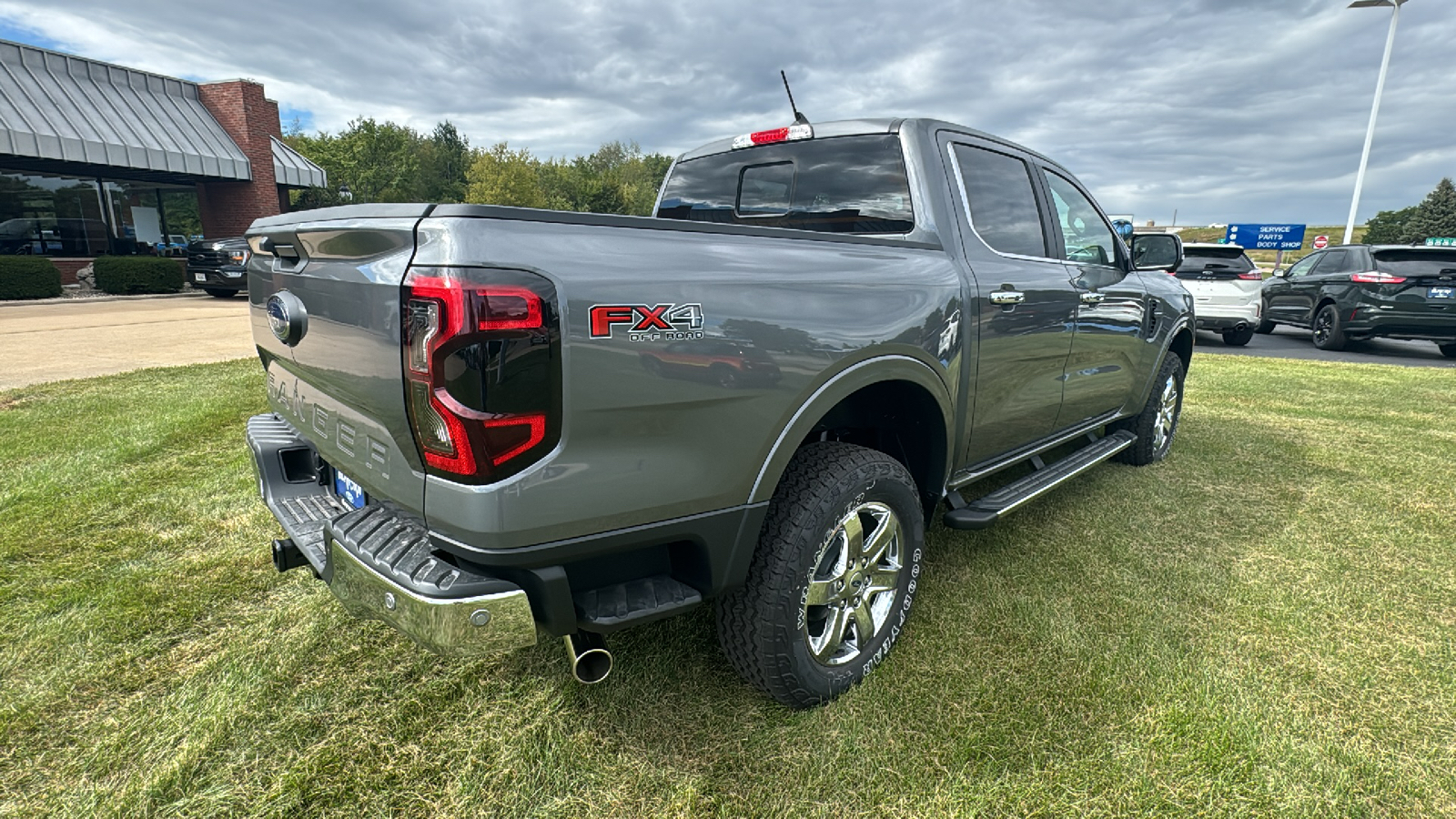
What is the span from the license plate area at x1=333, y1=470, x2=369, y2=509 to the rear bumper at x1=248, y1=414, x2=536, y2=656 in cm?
4

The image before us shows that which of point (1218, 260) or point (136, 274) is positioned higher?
point (1218, 260)

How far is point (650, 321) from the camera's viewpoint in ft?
5.41

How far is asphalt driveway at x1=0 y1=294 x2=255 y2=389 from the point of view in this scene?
765 centimetres

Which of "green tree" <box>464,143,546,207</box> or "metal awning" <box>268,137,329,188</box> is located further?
"green tree" <box>464,143,546,207</box>

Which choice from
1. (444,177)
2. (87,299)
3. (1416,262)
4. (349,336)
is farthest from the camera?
(444,177)

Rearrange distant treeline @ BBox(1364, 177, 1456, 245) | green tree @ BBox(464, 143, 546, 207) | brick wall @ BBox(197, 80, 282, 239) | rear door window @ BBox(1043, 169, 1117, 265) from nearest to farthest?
rear door window @ BBox(1043, 169, 1117, 265) < brick wall @ BBox(197, 80, 282, 239) < green tree @ BBox(464, 143, 546, 207) < distant treeline @ BBox(1364, 177, 1456, 245)

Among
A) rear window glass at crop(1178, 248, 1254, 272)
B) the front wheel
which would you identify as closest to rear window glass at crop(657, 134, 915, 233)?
the front wheel

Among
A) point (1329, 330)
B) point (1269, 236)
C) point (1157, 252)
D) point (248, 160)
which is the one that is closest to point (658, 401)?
point (1157, 252)

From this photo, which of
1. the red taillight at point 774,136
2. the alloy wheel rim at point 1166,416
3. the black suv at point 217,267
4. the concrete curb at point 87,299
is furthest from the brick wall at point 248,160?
the alloy wheel rim at point 1166,416

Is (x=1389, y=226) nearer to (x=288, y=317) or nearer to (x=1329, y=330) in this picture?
(x=1329, y=330)

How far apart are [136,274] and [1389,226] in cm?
9137

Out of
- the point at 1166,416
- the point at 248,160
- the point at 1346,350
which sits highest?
the point at 248,160

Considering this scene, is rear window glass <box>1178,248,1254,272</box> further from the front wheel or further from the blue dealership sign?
the blue dealership sign

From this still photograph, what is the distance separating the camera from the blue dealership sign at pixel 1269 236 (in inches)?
1373
